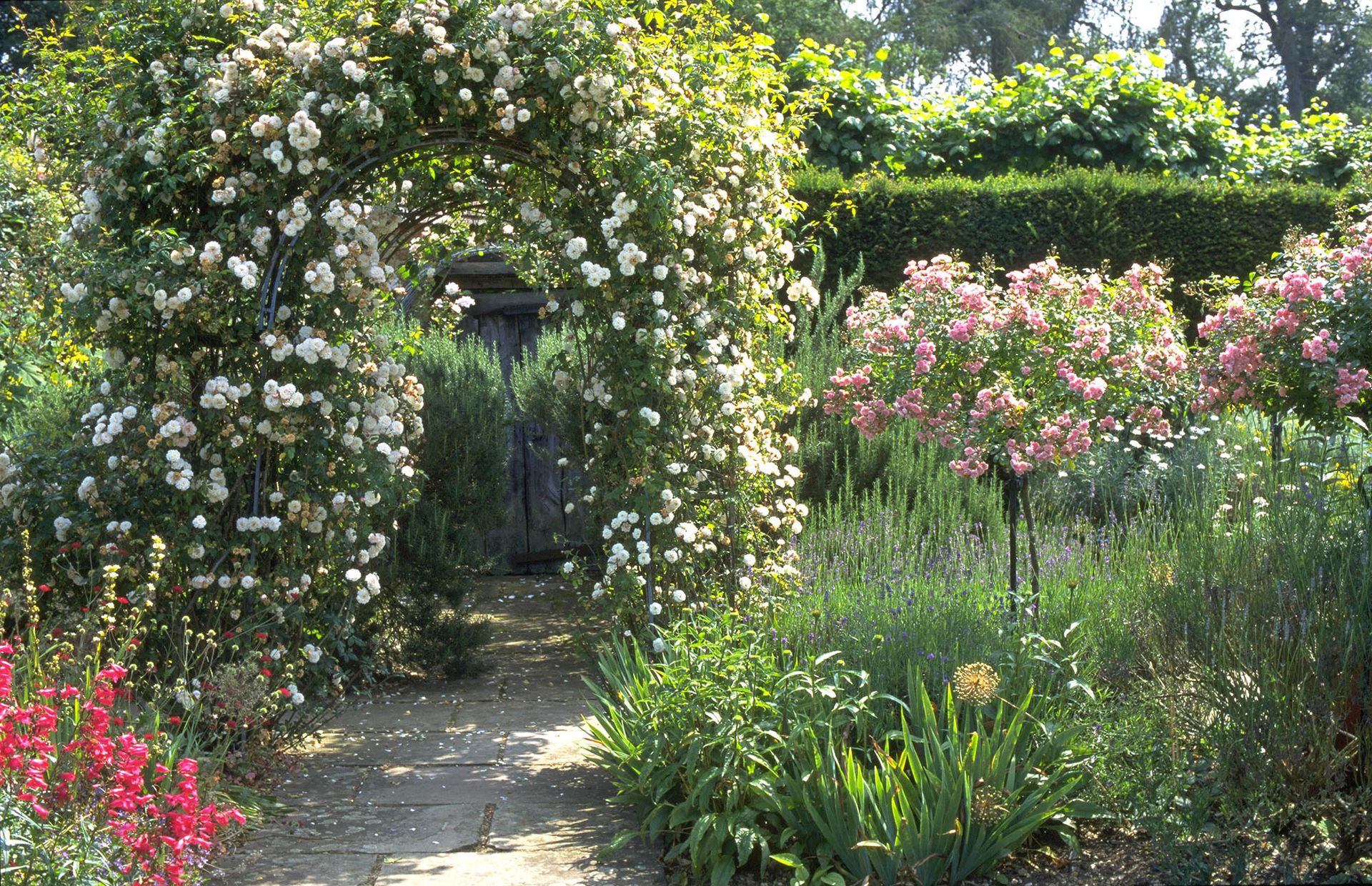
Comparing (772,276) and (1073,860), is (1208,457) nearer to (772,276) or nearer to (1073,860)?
(772,276)

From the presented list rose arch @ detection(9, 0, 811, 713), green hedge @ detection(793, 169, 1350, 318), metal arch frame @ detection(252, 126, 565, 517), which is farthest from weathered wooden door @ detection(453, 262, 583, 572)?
metal arch frame @ detection(252, 126, 565, 517)

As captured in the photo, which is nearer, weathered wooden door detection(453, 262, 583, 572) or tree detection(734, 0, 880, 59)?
weathered wooden door detection(453, 262, 583, 572)

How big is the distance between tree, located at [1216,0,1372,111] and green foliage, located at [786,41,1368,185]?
11.8m

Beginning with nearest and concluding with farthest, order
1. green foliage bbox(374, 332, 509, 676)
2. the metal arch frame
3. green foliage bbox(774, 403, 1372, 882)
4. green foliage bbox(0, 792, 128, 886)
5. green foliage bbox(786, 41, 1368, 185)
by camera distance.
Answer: green foliage bbox(0, 792, 128, 886) < green foliage bbox(774, 403, 1372, 882) < the metal arch frame < green foliage bbox(374, 332, 509, 676) < green foliage bbox(786, 41, 1368, 185)

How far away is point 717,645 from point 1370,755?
167cm

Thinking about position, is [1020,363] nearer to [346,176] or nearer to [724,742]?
[724,742]

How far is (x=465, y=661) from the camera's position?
5.31m

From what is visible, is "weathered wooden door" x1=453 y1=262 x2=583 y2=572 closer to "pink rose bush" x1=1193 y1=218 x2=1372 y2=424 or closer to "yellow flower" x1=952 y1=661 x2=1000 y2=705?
"pink rose bush" x1=1193 y1=218 x2=1372 y2=424

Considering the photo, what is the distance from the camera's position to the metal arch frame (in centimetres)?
393

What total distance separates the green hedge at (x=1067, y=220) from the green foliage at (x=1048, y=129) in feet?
1.75

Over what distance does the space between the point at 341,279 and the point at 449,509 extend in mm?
1900

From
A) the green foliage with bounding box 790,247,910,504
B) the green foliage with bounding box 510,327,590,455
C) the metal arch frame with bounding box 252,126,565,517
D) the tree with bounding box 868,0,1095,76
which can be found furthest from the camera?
the tree with bounding box 868,0,1095,76

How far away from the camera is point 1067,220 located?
790cm

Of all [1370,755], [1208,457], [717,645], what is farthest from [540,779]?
[1208,457]
